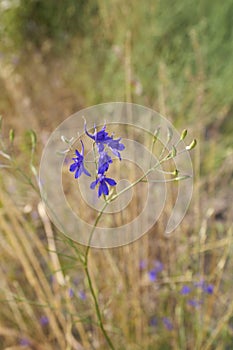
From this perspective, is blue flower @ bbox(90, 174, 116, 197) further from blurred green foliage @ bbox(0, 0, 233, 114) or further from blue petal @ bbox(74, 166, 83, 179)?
blurred green foliage @ bbox(0, 0, 233, 114)

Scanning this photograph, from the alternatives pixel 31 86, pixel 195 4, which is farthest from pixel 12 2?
pixel 195 4

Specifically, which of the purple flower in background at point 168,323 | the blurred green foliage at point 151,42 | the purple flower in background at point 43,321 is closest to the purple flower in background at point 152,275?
the purple flower in background at point 168,323

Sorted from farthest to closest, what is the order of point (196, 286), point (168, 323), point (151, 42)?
point (151, 42) → point (168, 323) → point (196, 286)

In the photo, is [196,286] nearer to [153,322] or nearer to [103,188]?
[153,322]

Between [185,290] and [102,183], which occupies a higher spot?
[185,290]

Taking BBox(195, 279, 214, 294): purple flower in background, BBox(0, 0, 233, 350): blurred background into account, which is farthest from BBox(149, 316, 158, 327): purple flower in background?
BBox(195, 279, 214, 294): purple flower in background

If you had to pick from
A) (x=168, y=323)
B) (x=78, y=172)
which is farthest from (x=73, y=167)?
(x=168, y=323)

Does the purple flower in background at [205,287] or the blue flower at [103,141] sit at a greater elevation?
the purple flower in background at [205,287]

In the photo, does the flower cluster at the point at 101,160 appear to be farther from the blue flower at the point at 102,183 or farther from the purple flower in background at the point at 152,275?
the purple flower in background at the point at 152,275

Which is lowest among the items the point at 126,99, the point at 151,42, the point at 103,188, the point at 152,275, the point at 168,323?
the point at 103,188
